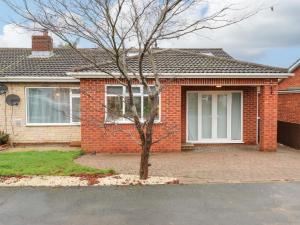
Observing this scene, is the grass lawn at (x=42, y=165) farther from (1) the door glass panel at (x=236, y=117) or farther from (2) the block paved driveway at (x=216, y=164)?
(1) the door glass panel at (x=236, y=117)

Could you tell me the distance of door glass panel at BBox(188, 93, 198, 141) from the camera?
16.4 metres

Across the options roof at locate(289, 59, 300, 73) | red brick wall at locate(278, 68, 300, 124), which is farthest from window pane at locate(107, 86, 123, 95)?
roof at locate(289, 59, 300, 73)

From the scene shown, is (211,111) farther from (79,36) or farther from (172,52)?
(79,36)

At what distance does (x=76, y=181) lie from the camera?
8.95 metres

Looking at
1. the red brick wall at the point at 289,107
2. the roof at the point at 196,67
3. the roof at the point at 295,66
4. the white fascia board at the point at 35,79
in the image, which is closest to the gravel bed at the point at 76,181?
the roof at the point at 196,67

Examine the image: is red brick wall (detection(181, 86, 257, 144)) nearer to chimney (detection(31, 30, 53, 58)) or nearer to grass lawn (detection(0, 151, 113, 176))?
grass lawn (detection(0, 151, 113, 176))

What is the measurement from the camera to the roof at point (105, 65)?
14.4m

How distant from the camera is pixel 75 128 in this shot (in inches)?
663

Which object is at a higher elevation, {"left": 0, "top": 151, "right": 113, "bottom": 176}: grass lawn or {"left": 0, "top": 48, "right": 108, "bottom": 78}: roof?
{"left": 0, "top": 48, "right": 108, "bottom": 78}: roof

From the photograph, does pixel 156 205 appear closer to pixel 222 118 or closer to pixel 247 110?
pixel 222 118

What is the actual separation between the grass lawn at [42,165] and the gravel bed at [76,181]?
20.7 inches

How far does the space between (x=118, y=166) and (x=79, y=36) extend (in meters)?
4.18

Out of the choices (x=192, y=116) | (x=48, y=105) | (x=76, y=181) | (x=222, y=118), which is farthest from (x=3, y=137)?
(x=222, y=118)

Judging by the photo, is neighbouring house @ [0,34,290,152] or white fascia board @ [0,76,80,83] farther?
white fascia board @ [0,76,80,83]
